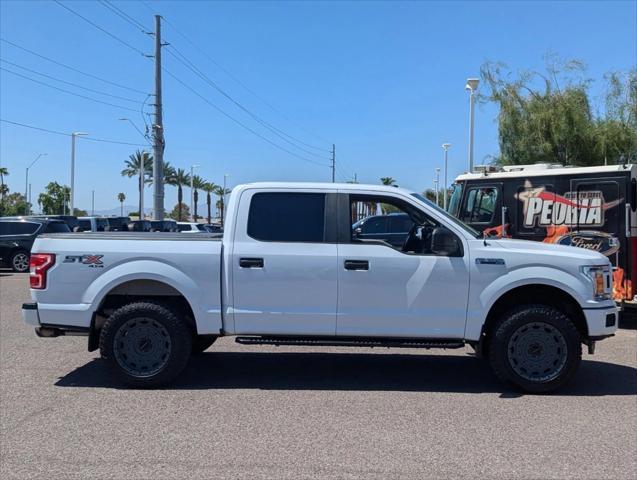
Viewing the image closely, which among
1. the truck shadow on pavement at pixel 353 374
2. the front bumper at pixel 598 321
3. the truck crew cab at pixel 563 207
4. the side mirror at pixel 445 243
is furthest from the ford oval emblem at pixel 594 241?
the side mirror at pixel 445 243

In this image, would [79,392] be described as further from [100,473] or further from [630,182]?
[630,182]

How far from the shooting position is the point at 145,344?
6328mm

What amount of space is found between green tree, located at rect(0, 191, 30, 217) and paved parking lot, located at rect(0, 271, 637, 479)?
61.3m

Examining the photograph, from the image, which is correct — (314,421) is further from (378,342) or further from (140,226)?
(140,226)

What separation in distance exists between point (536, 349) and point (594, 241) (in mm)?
4490

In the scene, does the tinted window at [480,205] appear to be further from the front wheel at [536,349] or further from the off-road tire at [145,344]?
the off-road tire at [145,344]

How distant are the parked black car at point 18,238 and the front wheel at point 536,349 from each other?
16927 mm

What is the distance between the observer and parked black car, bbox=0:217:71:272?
19.5 metres

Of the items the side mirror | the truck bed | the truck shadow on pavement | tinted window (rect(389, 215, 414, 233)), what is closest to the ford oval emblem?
the truck shadow on pavement

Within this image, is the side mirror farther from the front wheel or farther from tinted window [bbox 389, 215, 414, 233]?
tinted window [bbox 389, 215, 414, 233]

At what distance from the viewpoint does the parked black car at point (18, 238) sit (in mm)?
19531

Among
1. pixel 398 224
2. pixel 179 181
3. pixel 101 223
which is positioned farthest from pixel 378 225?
pixel 179 181

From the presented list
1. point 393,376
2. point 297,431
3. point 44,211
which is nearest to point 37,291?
point 297,431

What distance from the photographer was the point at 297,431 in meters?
5.05
